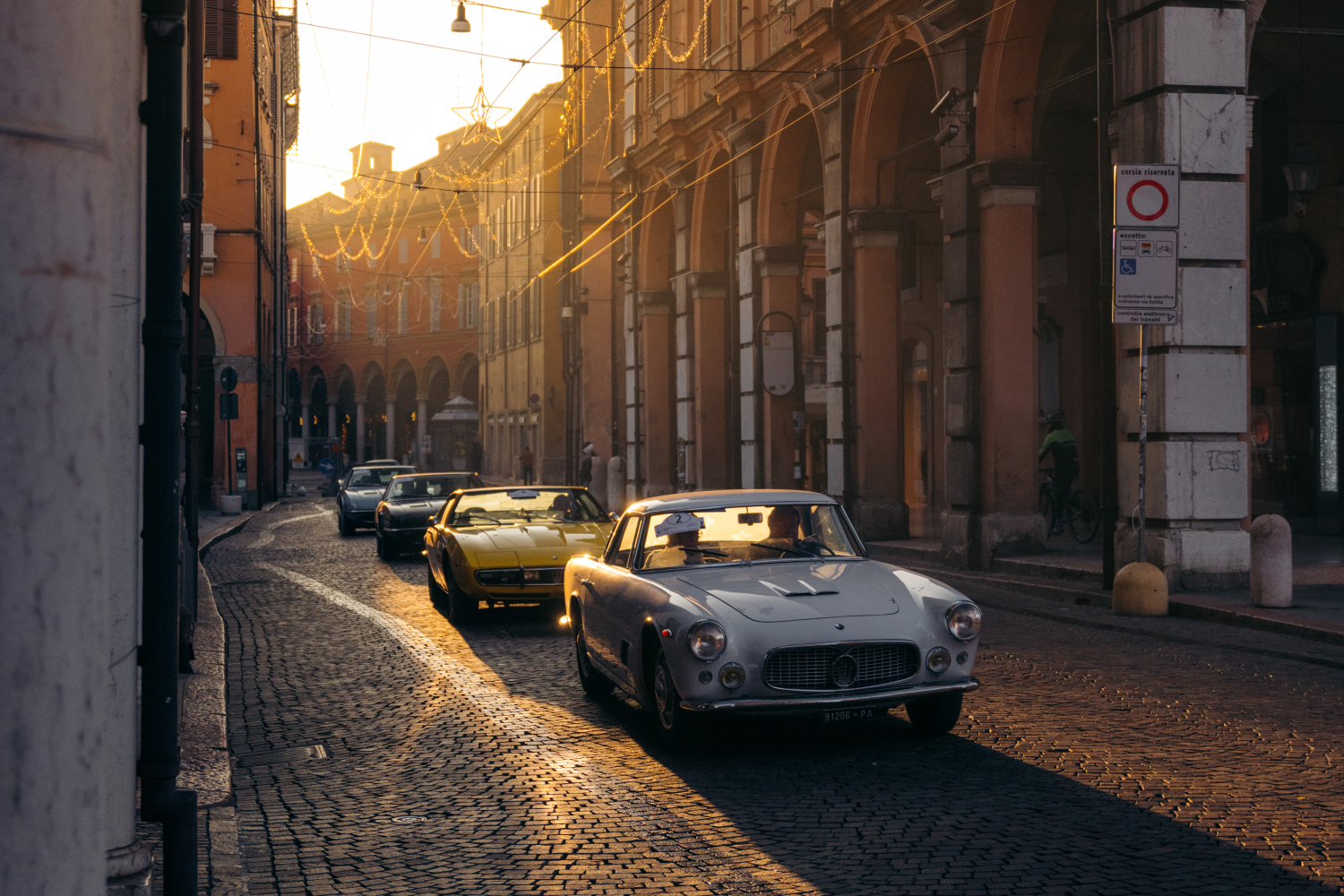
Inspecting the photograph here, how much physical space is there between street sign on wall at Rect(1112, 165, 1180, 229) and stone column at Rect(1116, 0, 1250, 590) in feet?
2.78

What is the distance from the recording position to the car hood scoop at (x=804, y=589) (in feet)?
22.3

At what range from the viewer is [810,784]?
20.4 ft

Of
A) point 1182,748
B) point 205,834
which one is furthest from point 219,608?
point 1182,748

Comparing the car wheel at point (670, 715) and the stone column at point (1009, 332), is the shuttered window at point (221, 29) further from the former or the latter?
the car wheel at point (670, 715)

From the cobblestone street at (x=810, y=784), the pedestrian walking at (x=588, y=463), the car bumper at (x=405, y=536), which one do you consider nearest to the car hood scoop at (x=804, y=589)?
the cobblestone street at (x=810, y=784)

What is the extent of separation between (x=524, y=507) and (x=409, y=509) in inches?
266

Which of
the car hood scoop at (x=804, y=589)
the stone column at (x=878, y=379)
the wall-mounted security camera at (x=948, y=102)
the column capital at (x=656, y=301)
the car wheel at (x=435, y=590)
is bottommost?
the car wheel at (x=435, y=590)

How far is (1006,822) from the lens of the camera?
539 centimetres

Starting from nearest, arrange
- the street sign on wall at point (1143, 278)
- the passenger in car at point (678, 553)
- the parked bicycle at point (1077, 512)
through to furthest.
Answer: the passenger in car at point (678, 553)
the street sign on wall at point (1143, 278)
the parked bicycle at point (1077, 512)

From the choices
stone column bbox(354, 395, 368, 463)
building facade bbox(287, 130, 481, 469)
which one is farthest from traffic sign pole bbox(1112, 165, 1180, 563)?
stone column bbox(354, 395, 368, 463)

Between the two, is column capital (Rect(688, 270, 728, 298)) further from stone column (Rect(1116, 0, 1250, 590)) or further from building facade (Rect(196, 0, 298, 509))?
stone column (Rect(1116, 0, 1250, 590))

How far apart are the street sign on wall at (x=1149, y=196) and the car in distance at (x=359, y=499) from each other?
1660cm

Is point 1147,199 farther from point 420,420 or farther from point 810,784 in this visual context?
point 420,420

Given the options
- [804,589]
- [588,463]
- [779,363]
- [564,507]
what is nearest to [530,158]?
[588,463]
